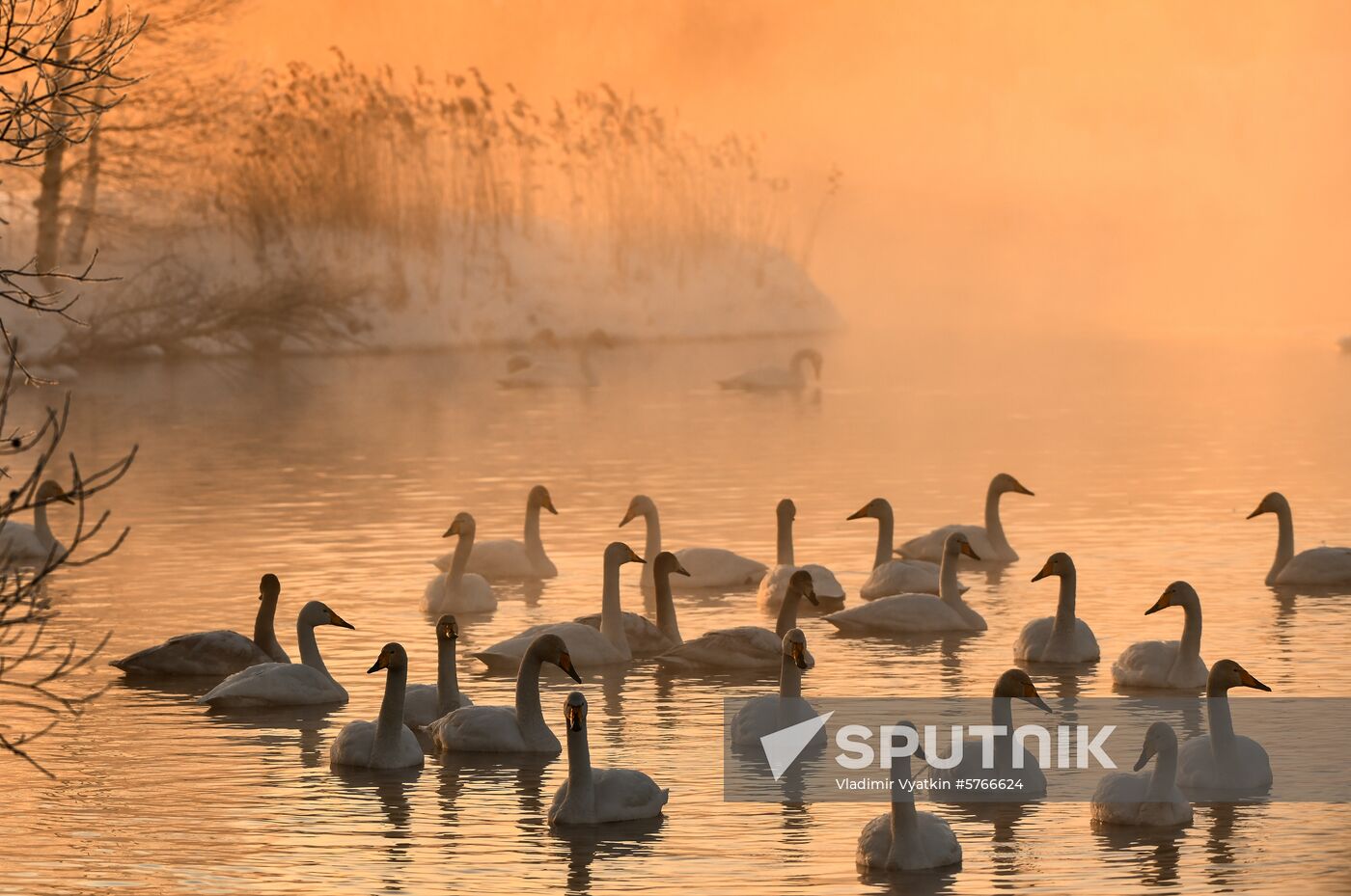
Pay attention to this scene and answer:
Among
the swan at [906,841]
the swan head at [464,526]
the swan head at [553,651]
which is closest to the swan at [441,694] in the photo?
the swan head at [553,651]

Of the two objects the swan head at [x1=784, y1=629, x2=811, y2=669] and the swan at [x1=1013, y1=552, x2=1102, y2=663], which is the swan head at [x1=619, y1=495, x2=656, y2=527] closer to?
the swan at [x1=1013, y1=552, x2=1102, y2=663]

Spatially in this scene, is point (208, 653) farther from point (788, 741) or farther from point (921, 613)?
point (921, 613)

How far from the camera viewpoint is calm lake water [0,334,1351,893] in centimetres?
1009

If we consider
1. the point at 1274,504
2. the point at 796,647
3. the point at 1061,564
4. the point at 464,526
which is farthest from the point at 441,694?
the point at 1274,504

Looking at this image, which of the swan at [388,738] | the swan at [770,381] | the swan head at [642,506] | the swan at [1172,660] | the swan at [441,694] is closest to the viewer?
the swan at [388,738]

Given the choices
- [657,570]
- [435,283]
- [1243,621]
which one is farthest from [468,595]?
[435,283]

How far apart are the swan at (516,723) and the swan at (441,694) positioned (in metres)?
0.46

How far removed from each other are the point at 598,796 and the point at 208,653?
5.00m

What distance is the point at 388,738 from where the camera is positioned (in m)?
11.9

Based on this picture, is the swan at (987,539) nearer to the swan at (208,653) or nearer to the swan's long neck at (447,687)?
the swan at (208,653)

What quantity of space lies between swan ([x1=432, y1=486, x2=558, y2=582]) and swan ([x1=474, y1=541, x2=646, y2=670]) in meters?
4.14

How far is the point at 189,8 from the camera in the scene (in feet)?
168

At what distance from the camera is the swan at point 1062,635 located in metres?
15.0

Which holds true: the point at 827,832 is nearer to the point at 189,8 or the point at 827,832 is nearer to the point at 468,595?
the point at 468,595
